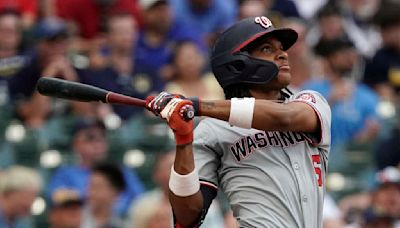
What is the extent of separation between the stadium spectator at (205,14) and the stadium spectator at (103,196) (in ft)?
9.63

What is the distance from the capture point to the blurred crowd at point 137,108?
8734mm

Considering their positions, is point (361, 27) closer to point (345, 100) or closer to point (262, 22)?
point (345, 100)

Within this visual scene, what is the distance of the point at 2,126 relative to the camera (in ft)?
31.4

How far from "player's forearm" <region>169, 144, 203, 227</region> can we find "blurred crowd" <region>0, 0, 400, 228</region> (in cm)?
292

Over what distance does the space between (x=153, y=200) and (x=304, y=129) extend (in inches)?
126

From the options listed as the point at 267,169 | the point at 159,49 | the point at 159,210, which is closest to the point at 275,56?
the point at 267,169

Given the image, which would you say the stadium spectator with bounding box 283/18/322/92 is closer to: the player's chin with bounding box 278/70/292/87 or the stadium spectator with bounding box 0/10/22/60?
the stadium spectator with bounding box 0/10/22/60

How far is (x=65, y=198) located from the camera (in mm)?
8461

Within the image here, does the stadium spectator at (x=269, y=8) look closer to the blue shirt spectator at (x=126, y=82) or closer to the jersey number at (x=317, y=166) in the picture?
the blue shirt spectator at (x=126, y=82)

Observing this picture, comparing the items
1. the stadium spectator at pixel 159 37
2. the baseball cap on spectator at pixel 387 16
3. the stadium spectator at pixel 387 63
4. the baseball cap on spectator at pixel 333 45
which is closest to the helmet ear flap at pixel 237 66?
the stadium spectator at pixel 159 37

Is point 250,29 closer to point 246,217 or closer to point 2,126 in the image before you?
point 246,217

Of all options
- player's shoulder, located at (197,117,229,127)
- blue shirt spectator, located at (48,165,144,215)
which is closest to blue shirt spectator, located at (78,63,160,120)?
blue shirt spectator, located at (48,165,144,215)

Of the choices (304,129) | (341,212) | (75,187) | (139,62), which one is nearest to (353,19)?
(139,62)

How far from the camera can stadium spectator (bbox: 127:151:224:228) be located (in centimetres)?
838
